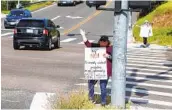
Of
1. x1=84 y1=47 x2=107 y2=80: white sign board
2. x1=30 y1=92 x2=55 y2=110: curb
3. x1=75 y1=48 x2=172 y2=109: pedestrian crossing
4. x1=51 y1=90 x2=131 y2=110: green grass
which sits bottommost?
x1=75 y1=48 x2=172 y2=109: pedestrian crossing

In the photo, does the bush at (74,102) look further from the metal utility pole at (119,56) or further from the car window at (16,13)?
the car window at (16,13)

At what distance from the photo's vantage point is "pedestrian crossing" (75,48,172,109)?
11695mm

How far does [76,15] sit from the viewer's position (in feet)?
188

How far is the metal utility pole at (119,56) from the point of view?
999 centimetres

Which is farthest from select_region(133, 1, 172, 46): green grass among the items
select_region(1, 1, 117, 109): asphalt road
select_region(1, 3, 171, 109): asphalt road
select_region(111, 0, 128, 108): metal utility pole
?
select_region(111, 0, 128, 108): metal utility pole

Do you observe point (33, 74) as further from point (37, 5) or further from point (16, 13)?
point (37, 5)

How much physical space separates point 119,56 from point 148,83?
4.78 m

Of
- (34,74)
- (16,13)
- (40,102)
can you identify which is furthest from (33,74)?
(16,13)

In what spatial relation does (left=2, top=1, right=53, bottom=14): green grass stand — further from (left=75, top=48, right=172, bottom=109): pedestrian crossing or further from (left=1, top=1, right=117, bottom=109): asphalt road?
(left=75, top=48, right=172, bottom=109): pedestrian crossing

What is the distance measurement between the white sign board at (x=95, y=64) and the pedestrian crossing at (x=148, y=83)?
1200mm

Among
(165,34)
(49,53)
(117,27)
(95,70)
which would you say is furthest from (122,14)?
(165,34)

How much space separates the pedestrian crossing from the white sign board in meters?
1.20

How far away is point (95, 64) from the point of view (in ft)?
34.7

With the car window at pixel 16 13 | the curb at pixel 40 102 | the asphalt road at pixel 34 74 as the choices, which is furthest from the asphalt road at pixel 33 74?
the car window at pixel 16 13
